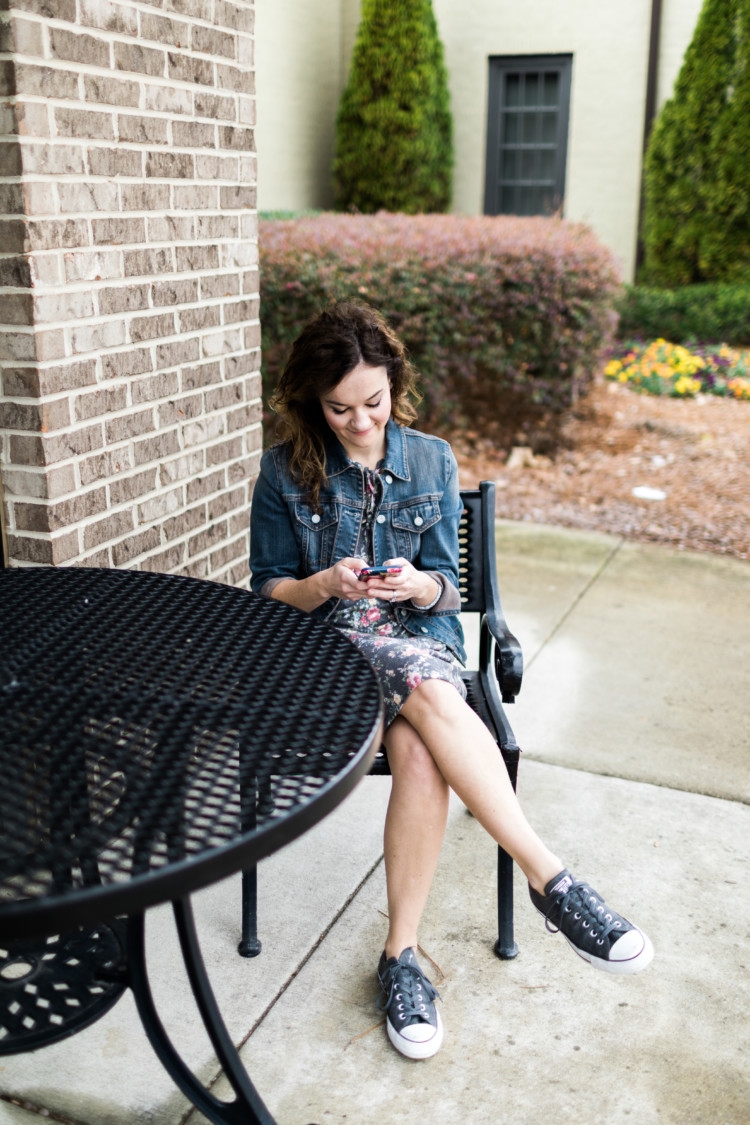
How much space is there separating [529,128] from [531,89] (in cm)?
37

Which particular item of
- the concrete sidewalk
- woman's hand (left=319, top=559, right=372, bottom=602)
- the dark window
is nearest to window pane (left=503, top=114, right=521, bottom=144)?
the dark window

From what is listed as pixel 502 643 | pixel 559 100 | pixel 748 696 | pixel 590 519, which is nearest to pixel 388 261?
pixel 590 519

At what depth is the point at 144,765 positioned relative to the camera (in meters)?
1.40

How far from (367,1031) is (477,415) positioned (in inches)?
203

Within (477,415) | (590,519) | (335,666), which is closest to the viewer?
(335,666)

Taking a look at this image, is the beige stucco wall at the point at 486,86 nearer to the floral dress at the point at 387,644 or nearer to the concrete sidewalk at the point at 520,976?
the concrete sidewalk at the point at 520,976

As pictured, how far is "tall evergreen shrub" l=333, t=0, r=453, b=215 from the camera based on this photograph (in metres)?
10.1

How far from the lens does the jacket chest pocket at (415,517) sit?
2.36m

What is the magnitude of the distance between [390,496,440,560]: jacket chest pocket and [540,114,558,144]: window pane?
32.3 ft

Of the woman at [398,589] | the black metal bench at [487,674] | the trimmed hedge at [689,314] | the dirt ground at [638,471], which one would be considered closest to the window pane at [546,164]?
the trimmed hedge at [689,314]

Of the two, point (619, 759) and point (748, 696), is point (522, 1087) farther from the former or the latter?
point (748, 696)

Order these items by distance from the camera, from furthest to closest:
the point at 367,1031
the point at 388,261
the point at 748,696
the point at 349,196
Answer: the point at 349,196, the point at 388,261, the point at 748,696, the point at 367,1031

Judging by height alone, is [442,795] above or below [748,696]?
above

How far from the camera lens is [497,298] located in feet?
20.5
